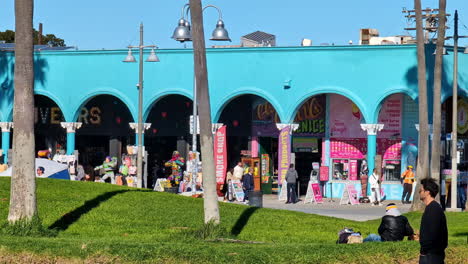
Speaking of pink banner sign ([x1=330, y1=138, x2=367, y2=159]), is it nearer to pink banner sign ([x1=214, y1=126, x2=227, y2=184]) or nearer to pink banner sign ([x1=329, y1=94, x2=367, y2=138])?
pink banner sign ([x1=329, y1=94, x2=367, y2=138])

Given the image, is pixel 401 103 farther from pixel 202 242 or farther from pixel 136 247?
pixel 136 247

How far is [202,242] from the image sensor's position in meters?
18.0

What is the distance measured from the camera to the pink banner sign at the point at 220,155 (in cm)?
3819

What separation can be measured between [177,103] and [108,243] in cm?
2988

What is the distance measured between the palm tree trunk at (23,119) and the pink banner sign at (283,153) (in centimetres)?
2218

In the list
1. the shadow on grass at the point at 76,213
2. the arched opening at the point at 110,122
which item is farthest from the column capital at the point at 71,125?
the shadow on grass at the point at 76,213

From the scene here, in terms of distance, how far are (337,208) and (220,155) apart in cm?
530

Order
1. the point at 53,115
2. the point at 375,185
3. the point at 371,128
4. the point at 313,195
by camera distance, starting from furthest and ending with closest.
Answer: the point at 53,115, the point at 371,128, the point at 313,195, the point at 375,185

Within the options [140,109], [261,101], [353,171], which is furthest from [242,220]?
[261,101]

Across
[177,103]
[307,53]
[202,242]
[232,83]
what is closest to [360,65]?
[307,53]

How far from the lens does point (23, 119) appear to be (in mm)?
18141

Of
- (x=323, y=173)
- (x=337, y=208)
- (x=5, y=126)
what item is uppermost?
(x=5, y=126)

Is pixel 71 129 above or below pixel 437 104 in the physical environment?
below

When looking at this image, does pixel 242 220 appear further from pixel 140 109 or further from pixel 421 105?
pixel 140 109
